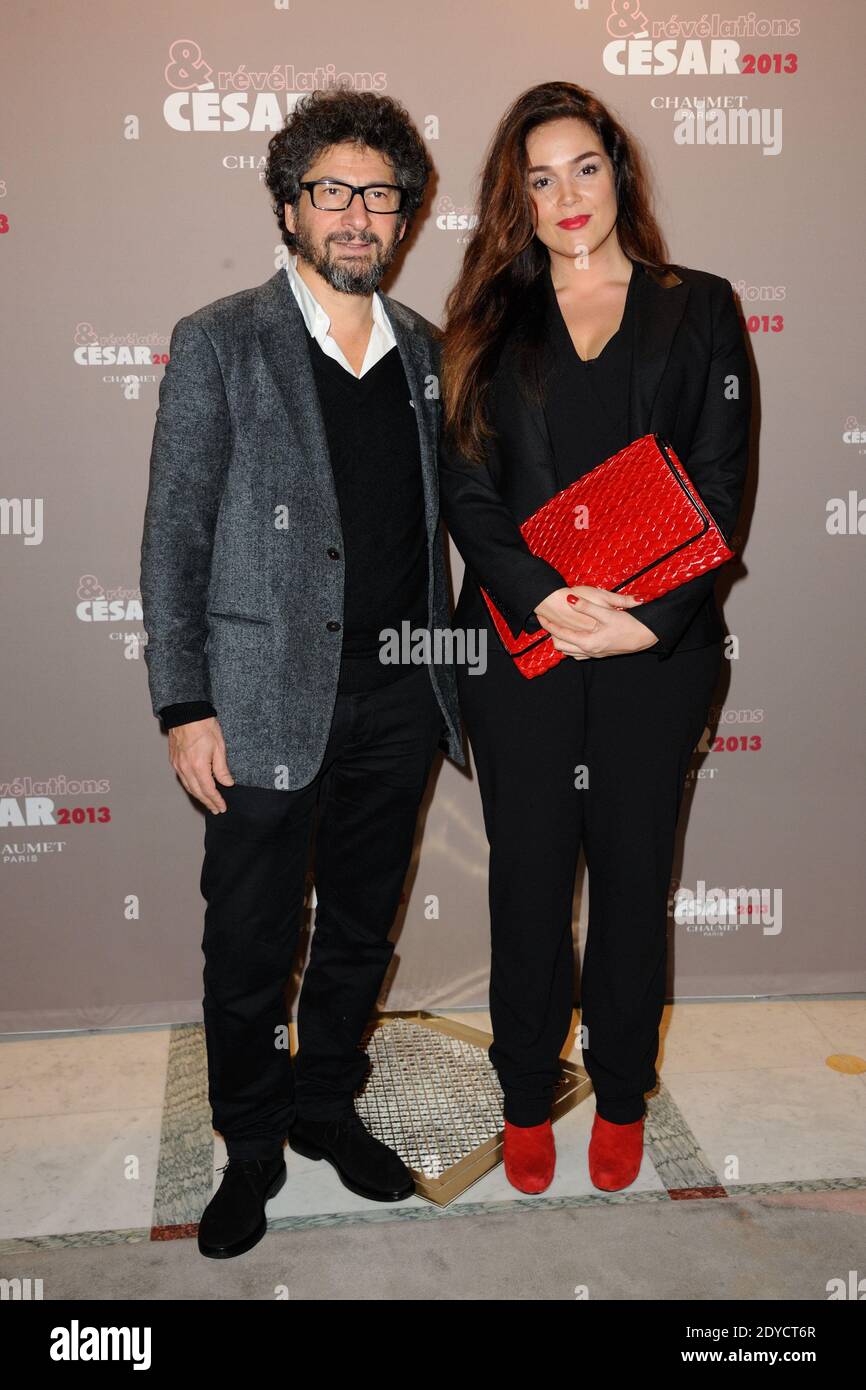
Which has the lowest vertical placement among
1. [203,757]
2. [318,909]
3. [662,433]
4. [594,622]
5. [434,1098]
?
[434,1098]

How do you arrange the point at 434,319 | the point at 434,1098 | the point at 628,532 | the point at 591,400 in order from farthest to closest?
1. the point at 434,319
2. the point at 434,1098
3. the point at 591,400
4. the point at 628,532

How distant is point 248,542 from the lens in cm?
203

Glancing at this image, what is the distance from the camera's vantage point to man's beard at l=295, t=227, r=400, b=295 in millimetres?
2051

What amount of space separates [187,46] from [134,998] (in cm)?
233

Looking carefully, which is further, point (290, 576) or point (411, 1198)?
point (411, 1198)

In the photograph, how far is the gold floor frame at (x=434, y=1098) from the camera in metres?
2.34

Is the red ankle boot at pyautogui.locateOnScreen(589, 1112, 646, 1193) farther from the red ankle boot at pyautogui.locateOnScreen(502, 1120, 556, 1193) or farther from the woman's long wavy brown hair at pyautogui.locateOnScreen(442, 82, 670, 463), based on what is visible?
the woman's long wavy brown hair at pyautogui.locateOnScreen(442, 82, 670, 463)

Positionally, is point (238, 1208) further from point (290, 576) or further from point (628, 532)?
point (628, 532)

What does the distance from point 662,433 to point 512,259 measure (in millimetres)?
429

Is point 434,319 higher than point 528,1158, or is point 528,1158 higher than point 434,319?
point 434,319

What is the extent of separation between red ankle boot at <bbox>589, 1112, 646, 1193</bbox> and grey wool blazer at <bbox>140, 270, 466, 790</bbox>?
951 millimetres

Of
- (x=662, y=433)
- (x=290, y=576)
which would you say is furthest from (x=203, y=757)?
(x=662, y=433)

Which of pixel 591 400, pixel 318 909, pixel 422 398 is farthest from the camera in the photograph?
pixel 318 909

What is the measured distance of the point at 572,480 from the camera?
2.09m
